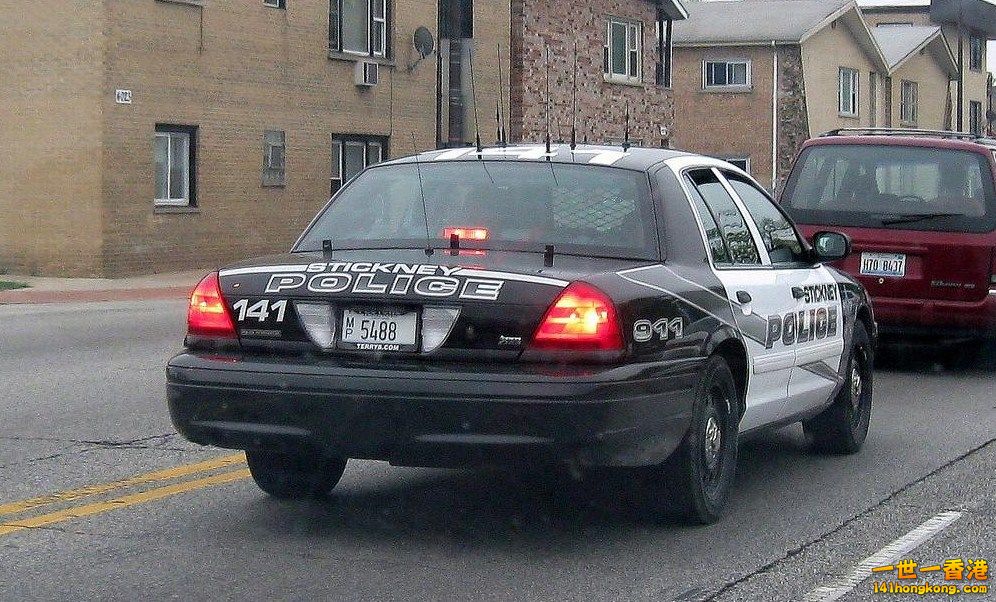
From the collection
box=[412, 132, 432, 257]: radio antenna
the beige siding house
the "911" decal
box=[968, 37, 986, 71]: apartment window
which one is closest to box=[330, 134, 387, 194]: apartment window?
the beige siding house

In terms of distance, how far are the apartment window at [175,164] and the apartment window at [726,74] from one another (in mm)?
25923

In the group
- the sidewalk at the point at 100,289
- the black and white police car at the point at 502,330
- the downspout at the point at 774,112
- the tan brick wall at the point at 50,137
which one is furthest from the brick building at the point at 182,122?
the downspout at the point at 774,112

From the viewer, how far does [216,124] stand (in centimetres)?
2588

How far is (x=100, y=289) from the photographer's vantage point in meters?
22.2

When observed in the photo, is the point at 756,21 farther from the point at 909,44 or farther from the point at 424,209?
the point at 424,209

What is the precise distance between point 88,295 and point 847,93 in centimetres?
3510

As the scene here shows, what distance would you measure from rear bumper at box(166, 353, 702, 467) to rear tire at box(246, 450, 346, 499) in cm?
82

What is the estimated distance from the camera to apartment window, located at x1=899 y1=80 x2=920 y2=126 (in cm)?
5709

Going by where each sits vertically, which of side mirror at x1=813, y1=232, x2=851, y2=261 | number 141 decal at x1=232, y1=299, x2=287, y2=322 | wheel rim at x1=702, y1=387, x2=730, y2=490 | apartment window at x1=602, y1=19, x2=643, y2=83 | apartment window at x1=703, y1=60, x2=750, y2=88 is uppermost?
apartment window at x1=703, y1=60, x2=750, y2=88

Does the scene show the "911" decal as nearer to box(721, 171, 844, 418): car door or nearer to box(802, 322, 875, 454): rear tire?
box(721, 171, 844, 418): car door

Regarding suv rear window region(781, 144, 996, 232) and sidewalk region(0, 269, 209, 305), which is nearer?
suv rear window region(781, 144, 996, 232)

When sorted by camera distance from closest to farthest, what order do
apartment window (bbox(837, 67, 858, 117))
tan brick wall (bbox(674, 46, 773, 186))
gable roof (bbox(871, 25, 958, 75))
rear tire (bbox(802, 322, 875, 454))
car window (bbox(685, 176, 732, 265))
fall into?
car window (bbox(685, 176, 732, 265)), rear tire (bbox(802, 322, 875, 454)), tan brick wall (bbox(674, 46, 773, 186)), apartment window (bbox(837, 67, 858, 117)), gable roof (bbox(871, 25, 958, 75))

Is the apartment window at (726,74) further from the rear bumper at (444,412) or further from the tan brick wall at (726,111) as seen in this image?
the rear bumper at (444,412)

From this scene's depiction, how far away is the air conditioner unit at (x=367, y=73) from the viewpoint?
2908 cm
